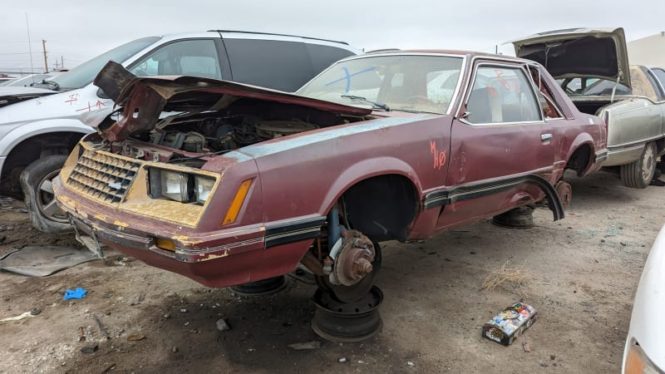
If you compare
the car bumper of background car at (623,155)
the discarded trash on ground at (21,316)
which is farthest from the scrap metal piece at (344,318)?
the car bumper of background car at (623,155)

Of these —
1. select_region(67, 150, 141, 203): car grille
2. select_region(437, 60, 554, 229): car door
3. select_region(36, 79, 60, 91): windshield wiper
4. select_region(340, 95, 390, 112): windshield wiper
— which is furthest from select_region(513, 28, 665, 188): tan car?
select_region(36, 79, 60, 91): windshield wiper

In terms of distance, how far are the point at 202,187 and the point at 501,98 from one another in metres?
2.53

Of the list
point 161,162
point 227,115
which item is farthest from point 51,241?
point 161,162

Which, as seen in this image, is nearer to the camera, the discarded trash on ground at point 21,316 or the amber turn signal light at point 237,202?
the amber turn signal light at point 237,202

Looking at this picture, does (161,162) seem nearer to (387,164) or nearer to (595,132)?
(387,164)

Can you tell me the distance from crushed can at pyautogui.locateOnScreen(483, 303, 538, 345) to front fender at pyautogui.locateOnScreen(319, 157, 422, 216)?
994 millimetres

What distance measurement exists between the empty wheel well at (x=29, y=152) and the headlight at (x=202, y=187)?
2839mm

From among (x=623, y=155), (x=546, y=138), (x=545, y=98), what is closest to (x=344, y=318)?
(x=546, y=138)

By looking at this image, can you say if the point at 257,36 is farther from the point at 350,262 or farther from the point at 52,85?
the point at 350,262

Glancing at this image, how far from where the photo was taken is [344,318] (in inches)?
110

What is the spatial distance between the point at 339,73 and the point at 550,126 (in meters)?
1.79

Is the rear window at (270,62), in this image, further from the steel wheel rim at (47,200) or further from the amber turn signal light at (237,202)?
the amber turn signal light at (237,202)

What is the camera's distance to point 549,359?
269cm

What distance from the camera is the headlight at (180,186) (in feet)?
7.00
